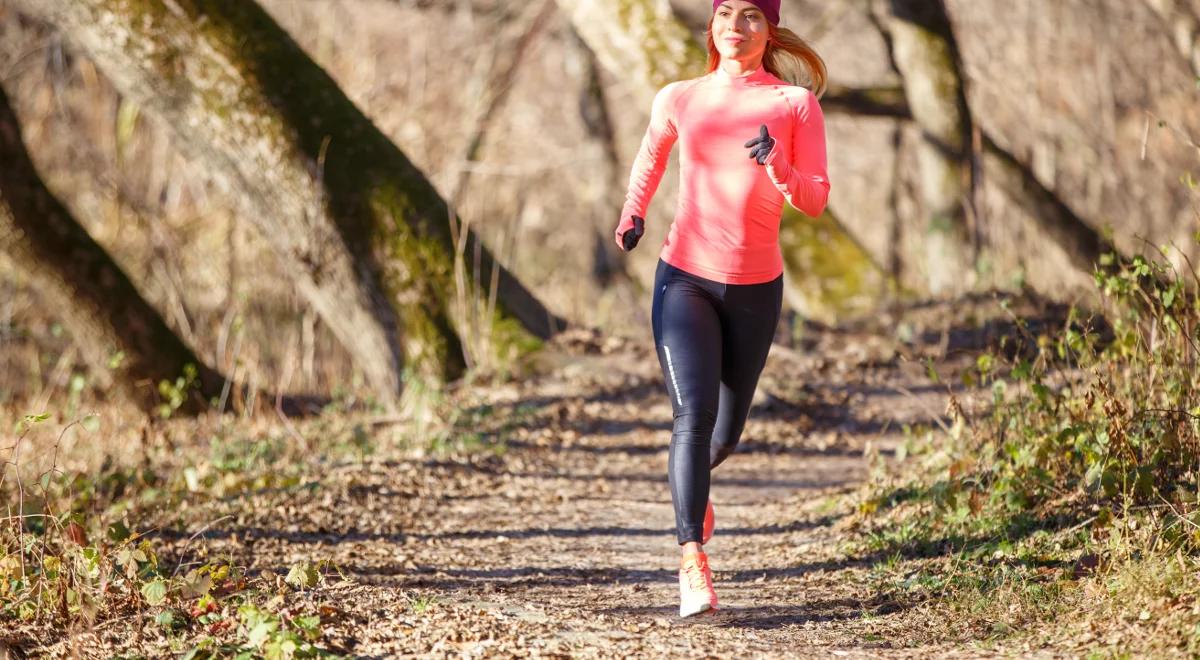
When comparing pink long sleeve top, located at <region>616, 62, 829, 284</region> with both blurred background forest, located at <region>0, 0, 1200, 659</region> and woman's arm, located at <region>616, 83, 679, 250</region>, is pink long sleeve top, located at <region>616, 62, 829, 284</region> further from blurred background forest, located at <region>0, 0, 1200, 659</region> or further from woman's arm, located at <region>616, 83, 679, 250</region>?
blurred background forest, located at <region>0, 0, 1200, 659</region>

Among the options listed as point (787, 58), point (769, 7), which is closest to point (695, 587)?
point (787, 58)

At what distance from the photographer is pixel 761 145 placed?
405 cm

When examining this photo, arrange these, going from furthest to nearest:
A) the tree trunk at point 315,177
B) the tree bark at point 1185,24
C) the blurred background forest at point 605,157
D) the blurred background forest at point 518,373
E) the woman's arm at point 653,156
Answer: the tree bark at point 1185,24 → the blurred background forest at point 605,157 → the tree trunk at point 315,177 → the woman's arm at point 653,156 → the blurred background forest at point 518,373

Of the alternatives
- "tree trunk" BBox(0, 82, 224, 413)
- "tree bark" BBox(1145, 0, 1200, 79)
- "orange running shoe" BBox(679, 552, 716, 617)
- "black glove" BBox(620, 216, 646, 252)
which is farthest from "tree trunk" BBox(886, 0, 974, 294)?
"orange running shoe" BBox(679, 552, 716, 617)

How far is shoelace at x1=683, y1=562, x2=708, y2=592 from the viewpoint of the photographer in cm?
425

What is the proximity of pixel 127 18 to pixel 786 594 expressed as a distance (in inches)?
223

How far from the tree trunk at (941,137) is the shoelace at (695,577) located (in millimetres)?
6838

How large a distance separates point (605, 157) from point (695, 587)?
14.0 m

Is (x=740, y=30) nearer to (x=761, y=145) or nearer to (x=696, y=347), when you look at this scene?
(x=761, y=145)

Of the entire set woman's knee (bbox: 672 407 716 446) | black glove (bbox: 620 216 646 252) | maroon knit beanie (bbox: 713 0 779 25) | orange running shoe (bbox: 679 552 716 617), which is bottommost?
orange running shoe (bbox: 679 552 716 617)

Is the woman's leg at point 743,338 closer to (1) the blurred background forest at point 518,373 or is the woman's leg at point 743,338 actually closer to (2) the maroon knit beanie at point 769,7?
(1) the blurred background forest at point 518,373

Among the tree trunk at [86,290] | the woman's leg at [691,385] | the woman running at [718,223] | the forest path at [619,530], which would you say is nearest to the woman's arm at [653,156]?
the woman running at [718,223]

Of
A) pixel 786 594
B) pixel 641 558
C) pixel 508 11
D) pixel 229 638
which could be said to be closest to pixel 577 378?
pixel 641 558

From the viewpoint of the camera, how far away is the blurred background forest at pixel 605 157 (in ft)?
34.8
